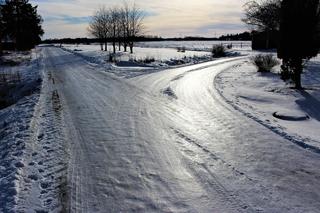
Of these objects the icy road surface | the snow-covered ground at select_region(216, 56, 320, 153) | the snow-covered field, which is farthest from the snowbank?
the snow-covered ground at select_region(216, 56, 320, 153)

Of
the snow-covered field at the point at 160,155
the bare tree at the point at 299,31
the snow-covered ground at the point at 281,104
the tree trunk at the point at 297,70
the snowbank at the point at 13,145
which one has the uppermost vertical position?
the bare tree at the point at 299,31

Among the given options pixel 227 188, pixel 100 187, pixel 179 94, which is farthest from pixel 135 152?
pixel 179 94

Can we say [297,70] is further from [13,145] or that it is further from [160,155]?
[13,145]

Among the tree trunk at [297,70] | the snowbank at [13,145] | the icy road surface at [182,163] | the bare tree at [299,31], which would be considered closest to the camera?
the icy road surface at [182,163]

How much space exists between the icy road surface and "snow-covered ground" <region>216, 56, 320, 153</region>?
0.49 meters

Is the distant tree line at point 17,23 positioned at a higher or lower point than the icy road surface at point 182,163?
higher

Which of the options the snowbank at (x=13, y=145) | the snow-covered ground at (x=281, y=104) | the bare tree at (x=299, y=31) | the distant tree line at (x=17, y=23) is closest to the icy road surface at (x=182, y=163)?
the snow-covered ground at (x=281, y=104)

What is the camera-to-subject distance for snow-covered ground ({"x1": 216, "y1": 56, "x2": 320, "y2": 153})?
8148 millimetres

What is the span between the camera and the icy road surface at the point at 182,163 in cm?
483

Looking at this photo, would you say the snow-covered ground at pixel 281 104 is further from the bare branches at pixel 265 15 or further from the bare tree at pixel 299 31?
the bare branches at pixel 265 15

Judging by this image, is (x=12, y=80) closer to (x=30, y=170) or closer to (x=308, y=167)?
(x=30, y=170)

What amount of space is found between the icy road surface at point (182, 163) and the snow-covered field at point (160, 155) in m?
0.02

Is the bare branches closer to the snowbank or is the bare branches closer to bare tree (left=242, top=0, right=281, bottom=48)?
bare tree (left=242, top=0, right=281, bottom=48)

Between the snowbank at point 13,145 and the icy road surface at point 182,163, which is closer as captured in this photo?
the icy road surface at point 182,163
